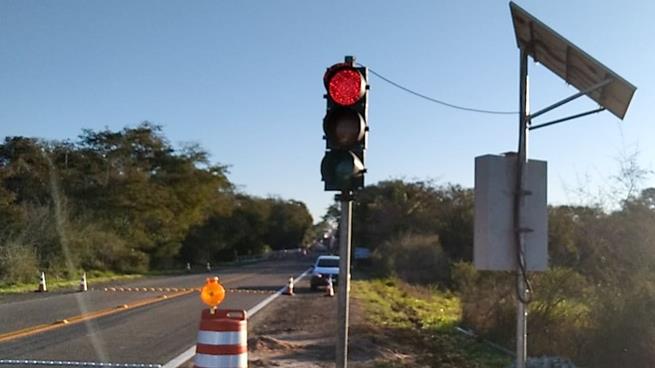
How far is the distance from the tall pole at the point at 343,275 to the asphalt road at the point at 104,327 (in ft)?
18.0

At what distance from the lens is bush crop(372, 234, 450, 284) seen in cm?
4966

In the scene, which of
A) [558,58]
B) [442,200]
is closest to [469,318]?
[558,58]

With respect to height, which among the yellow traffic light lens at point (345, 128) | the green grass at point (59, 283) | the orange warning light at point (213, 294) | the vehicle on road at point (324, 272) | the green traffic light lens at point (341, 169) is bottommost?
the green grass at point (59, 283)

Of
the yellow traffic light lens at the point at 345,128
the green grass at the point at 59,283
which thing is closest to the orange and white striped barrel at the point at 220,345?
the yellow traffic light lens at the point at 345,128

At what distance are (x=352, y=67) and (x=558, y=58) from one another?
2.61 meters

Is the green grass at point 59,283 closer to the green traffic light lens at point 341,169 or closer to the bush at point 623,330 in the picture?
the bush at point 623,330

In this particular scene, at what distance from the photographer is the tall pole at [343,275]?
8.66 m

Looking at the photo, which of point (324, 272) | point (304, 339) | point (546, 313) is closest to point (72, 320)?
point (304, 339)

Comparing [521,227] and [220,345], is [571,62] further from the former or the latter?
[220,345]

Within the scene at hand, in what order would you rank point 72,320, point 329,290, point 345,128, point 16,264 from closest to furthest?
point 345,128 < point 72,320 < point 329,290 < point 16,264

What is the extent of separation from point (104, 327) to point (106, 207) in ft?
130

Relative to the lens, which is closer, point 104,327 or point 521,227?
point 521,227

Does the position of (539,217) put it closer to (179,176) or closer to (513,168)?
(513,168)

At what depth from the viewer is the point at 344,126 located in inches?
344
